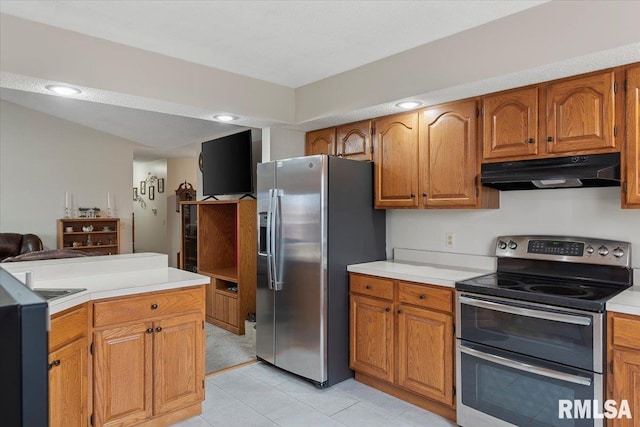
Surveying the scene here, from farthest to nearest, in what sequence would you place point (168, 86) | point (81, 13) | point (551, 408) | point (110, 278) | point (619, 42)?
1. point (168, 86)
2. point (110, 278)
3. point (81, 13)
4. point (551, 408)
5. point (619, 42)

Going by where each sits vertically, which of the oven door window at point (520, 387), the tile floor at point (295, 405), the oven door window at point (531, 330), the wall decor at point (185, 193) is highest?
the wall decor at point (185, 193)

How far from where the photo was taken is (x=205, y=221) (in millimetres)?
5000

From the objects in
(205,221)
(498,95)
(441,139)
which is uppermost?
(498,95)

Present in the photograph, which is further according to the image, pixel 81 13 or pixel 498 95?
pixel 498 95

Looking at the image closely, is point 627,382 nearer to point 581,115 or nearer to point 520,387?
point 520,387

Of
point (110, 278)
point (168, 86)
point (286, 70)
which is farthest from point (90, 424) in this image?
point (286, 70)

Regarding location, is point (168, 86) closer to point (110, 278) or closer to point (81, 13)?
point (81, 13)

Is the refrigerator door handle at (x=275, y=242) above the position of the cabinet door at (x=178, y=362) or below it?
above

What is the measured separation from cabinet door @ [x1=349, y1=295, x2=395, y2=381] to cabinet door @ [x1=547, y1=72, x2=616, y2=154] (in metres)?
1.49

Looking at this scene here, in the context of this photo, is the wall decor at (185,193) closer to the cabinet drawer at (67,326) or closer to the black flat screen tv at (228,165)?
the black flat screen tv at (228,165)

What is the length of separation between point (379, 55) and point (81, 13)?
6.01 feet

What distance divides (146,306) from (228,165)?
2.61 m

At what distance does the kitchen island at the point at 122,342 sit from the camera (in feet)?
6.53

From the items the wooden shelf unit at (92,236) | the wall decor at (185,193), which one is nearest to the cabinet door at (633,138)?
the wooden shelf unit at (92,236)
